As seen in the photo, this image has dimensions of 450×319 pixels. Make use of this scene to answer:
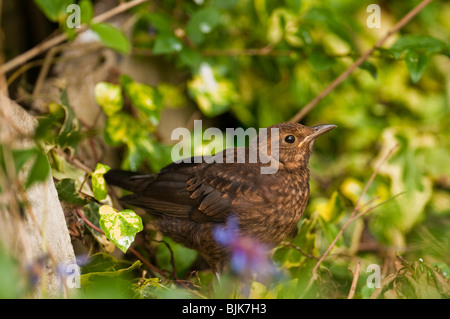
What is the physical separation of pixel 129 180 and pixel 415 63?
1.25 meters

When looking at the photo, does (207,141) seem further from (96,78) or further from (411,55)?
(411,55)

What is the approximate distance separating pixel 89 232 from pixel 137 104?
0.75 meters

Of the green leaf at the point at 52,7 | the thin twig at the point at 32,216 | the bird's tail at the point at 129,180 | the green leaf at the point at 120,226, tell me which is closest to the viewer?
the thin twig at the point at 32,216

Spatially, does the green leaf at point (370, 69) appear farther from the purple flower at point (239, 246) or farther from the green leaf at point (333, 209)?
the purple flower at point (239, 246)

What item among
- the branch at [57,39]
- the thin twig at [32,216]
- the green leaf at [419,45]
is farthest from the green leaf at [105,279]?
the green leaf at [419,45]

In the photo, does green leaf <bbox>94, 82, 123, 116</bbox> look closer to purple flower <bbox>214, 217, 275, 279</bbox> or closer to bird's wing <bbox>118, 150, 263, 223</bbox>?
bird's wing <bbox>118, 150, 263, 223</bbox>

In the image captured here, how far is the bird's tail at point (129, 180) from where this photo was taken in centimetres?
222

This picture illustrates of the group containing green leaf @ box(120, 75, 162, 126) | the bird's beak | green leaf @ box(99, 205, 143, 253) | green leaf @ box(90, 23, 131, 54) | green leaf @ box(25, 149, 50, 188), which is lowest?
green leaf @ box(99, 205, 143, 253)

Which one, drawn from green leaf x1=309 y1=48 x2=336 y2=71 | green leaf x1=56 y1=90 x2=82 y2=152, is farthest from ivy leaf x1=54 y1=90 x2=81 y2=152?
green leaf x1=309 y1=48 x2=336 y2=71

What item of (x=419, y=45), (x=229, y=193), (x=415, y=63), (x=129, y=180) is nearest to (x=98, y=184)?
(x=129, y=180)

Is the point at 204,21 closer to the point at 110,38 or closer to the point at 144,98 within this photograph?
the point at 144,98

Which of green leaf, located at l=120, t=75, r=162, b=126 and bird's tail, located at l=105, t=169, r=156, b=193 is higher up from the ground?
green leaf, located at l=120, t=75, r=162, b=126

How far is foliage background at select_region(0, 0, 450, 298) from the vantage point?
2000 mm

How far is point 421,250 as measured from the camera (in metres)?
2.70
